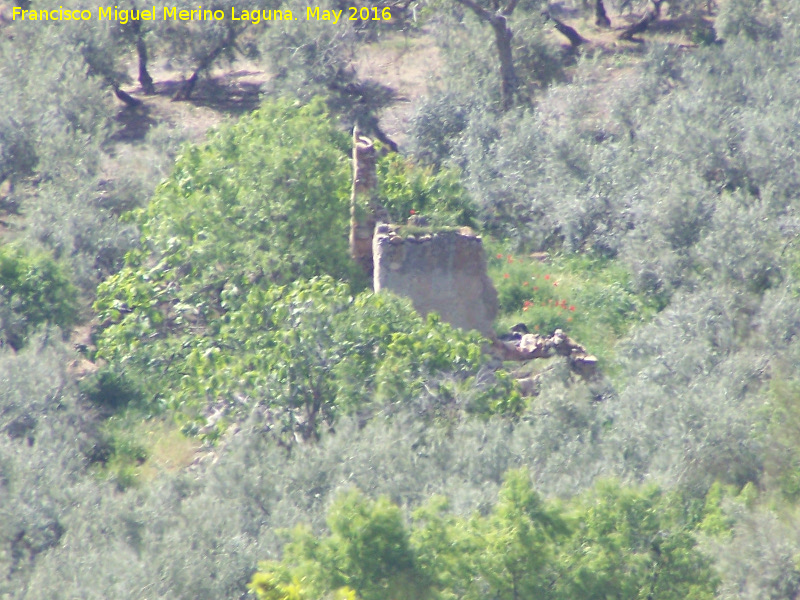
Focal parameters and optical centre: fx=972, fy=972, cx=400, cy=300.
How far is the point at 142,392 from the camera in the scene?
43.8ft

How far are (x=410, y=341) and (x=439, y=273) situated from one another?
9.02 feet

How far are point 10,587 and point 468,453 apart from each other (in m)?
4.05

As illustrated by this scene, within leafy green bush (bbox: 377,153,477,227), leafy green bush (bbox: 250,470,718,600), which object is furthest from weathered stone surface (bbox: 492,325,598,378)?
leafy green bush (bbox: 250,470,718,600)

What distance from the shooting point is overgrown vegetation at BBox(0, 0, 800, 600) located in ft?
23.2

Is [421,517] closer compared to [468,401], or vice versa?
[421,517]

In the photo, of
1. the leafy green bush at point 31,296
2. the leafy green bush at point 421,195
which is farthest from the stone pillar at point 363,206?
the leafy green bush at point 31,296

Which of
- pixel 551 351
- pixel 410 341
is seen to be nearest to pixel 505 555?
pixel 410 341

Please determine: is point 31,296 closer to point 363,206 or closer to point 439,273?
point 363,206

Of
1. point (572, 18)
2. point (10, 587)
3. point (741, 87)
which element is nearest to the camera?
point (10, 587)

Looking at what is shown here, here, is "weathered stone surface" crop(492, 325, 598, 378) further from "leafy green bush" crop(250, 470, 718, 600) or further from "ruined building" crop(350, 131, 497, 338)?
"leafy green bush" crop(250, 470, 718, 600)

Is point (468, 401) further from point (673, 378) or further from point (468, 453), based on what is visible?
point (673, 378)

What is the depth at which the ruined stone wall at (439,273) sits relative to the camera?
12102mm

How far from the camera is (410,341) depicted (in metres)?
9.64

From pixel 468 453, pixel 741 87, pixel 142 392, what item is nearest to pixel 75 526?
pixel 468 453
